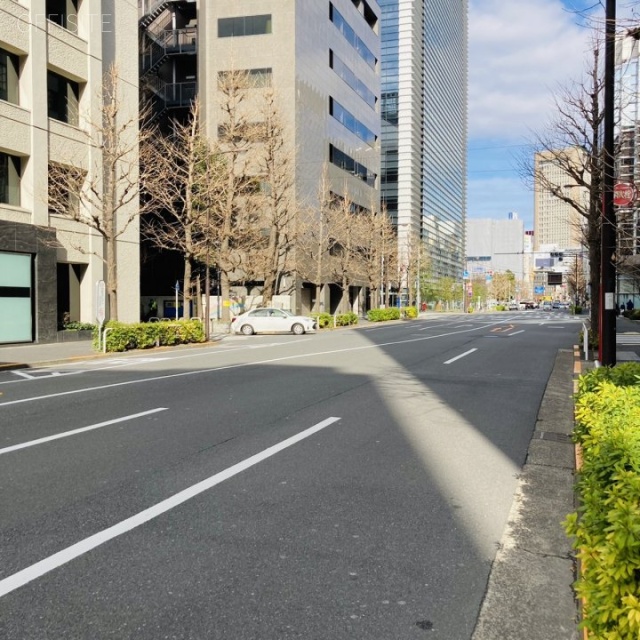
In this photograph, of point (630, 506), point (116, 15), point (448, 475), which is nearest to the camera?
point (630, 506)

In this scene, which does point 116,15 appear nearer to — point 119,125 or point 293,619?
point 119,125

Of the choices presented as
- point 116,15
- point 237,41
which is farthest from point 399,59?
point 116,15

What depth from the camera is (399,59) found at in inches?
4262

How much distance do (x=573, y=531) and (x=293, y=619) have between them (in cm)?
148

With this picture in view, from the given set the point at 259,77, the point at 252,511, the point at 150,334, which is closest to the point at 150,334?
the point at 150,334

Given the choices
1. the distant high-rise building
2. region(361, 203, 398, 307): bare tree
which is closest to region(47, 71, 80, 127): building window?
the distant high-rise building

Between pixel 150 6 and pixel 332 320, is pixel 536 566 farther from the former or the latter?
pixel 150 6

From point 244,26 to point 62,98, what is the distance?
2381 centimetres

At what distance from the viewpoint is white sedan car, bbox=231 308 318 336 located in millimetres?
30344

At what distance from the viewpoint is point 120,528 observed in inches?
167

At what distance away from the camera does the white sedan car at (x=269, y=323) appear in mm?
30344

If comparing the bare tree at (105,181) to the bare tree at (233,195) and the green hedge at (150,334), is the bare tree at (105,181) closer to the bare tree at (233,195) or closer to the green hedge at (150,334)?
the green hedge at (150,334)

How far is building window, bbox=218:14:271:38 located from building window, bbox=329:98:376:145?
9.18m

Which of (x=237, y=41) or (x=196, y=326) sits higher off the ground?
(x=237, y=41)
